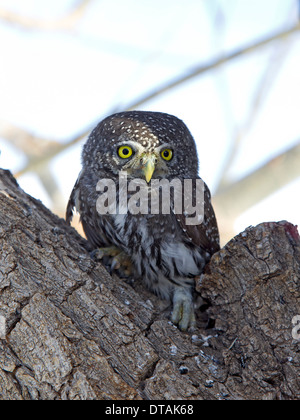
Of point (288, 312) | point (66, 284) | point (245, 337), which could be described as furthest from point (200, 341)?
point (66, 284)

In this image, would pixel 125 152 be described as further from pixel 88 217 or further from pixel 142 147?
pixel 88 217

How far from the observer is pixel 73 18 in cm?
715

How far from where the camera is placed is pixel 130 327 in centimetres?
277

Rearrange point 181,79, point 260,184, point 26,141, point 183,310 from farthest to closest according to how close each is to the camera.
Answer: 1. point 26,141
2. point 260,184
3. point 181,79
4. point 183,310

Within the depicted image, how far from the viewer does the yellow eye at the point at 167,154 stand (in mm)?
3764

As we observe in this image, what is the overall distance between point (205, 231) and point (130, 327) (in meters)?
1.16

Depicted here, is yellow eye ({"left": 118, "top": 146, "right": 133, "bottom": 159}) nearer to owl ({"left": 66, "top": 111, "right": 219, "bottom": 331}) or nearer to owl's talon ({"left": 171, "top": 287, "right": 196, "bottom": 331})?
owl ({"left": 66, "top": 111, "right": 219, "bottom": 331})

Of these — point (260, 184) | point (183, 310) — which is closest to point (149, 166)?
point (183, 310)

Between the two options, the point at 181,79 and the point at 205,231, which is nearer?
the point at 205,231

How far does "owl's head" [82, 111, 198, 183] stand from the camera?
366 centimetres

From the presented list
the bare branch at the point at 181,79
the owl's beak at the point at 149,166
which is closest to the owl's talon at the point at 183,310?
the owl's beak at the point at 149,166

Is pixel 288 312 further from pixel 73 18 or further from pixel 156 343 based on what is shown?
pixel 73 18

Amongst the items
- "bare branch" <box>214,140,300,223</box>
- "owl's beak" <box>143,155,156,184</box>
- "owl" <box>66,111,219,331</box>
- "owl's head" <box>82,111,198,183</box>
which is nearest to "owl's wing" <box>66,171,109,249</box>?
"owl" <box>66,111,219,331</box>
